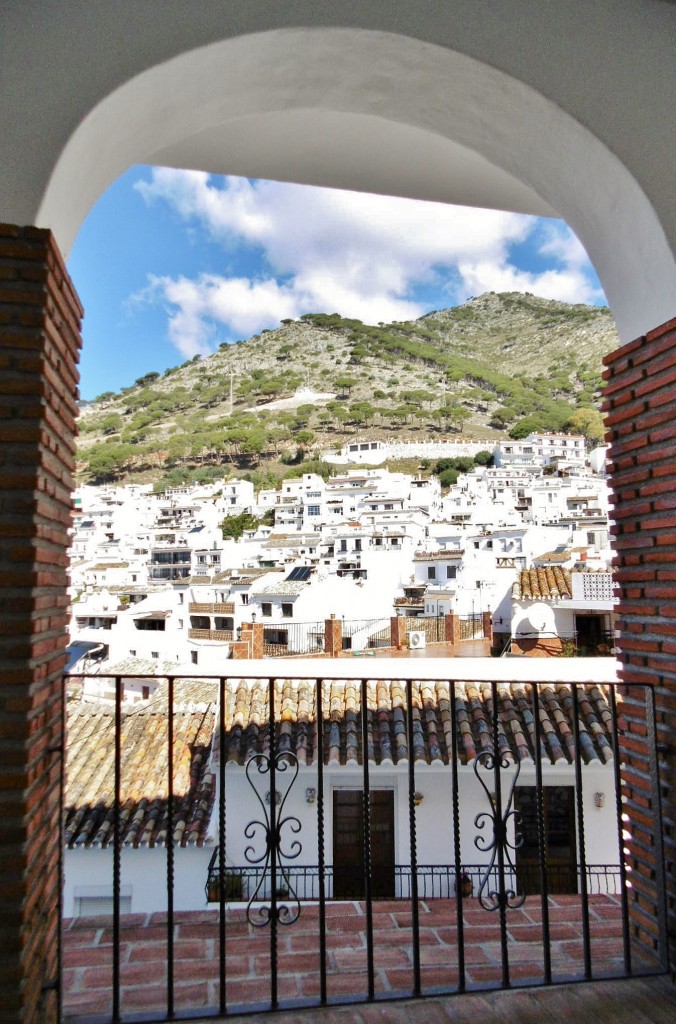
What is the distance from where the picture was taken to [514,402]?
6544 cm

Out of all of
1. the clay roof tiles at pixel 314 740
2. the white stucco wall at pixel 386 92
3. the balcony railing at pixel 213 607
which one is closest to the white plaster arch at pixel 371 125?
the white stucco wall at pixel 386 92

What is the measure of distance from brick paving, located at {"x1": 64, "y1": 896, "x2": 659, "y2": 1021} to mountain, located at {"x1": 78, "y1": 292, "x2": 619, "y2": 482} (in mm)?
57172

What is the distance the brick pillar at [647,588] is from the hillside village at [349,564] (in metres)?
1.31

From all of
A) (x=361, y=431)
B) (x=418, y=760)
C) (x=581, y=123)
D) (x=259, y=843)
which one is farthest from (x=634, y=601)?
(x=361, y=431)

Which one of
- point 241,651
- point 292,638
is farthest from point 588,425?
point 241,651

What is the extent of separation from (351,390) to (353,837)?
65895 millimetres

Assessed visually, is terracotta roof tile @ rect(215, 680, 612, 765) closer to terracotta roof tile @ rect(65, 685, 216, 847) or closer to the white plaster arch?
terracotta roof tile @ rect(65, 685, 216, 847)

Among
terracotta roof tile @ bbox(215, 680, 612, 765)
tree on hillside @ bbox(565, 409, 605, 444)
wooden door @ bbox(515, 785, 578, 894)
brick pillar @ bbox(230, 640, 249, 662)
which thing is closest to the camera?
terracotta roof tile @ bbox(215, 680, 612, 765)

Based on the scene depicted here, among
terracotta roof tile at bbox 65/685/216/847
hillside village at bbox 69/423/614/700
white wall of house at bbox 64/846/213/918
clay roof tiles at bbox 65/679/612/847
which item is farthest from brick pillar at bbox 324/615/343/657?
white wall of house at bbox 64/846/213/918

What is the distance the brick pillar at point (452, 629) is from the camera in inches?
709

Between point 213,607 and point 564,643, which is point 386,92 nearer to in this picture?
point 564,643

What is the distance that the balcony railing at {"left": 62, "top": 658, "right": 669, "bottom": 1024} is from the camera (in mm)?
1700

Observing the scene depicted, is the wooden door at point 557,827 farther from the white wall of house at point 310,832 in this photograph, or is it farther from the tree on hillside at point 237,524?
the tree on hillside at point 237,524

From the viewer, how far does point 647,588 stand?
1.89 meters
